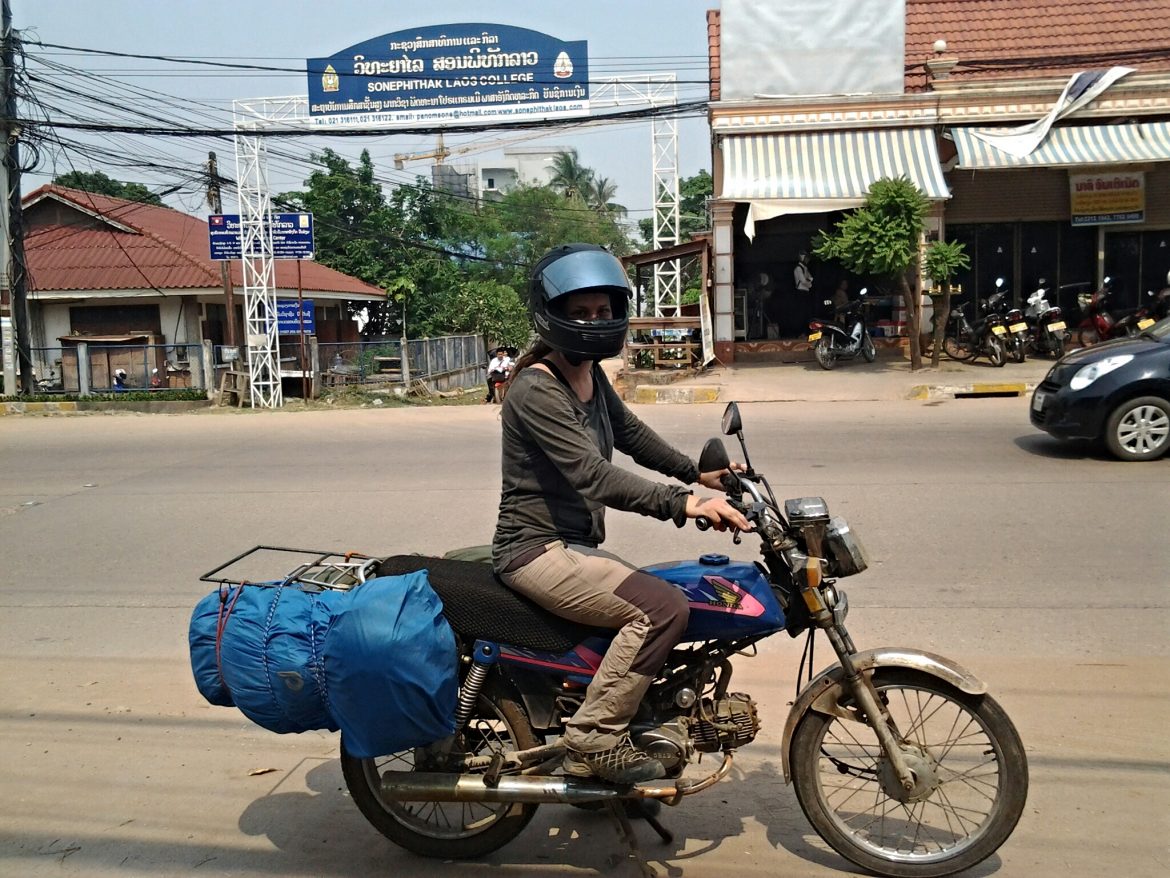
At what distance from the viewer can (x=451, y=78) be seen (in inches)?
834

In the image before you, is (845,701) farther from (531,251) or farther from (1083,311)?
(531,251)

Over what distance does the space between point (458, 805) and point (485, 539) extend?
430 cm

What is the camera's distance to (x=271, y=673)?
3135mm

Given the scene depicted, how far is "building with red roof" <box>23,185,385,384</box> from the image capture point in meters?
25.3

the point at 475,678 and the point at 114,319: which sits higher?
the point at 114,319

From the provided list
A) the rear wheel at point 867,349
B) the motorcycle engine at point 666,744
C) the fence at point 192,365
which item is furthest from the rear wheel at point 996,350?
the motorcycle engine at point 666,744

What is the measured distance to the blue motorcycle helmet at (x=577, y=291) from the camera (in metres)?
3.15

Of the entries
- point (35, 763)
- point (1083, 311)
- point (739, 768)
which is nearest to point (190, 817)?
point (35, 763)

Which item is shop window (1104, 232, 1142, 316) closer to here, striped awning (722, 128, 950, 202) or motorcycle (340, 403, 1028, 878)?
striped awning (722, 128, 950, 202)

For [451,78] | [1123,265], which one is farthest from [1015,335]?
[451,78]

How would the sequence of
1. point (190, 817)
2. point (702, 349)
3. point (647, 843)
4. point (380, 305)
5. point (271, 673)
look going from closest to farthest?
point (271, 673) < point (647, 843) < point (190, 817) < point (702, 349) < point (380, 305)

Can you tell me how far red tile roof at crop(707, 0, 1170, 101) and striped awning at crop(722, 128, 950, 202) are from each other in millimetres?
1472

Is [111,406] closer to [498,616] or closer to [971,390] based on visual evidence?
[971,390]

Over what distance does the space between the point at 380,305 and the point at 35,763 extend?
113ft
